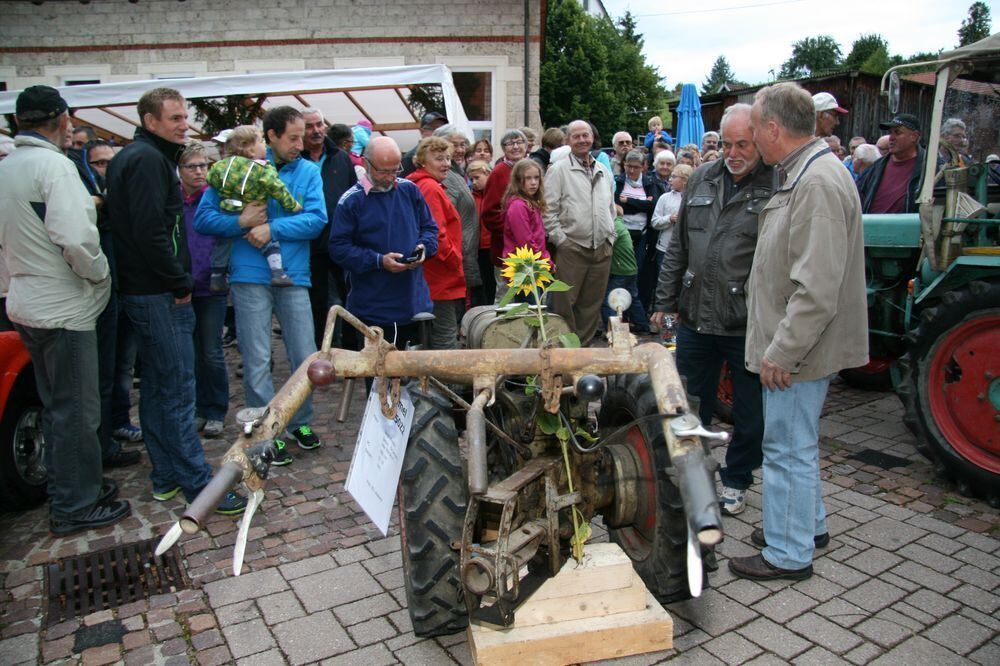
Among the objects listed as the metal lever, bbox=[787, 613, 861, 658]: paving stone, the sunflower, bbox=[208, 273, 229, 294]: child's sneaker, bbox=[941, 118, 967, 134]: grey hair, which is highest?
bbox=[941, 118, 967, 134]: grey hair

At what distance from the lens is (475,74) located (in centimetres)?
1452

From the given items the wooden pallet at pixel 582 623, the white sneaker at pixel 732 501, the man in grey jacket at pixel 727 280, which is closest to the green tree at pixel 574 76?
the man in grey jacket at pixel 727 280

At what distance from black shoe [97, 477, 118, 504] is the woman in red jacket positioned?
92.2 inches

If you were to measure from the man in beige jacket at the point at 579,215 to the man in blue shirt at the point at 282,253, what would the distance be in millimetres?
2359

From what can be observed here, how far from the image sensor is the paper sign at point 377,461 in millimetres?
2088

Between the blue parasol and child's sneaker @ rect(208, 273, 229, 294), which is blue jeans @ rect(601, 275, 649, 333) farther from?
the blue parasol

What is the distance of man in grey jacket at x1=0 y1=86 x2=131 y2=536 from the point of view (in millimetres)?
3691

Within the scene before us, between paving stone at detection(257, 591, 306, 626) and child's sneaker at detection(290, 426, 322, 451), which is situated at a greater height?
child's sneaker at detection(290, 426, 322, 451)

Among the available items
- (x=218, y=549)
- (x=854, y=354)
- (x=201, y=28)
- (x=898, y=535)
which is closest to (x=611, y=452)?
(x=854, y=354)

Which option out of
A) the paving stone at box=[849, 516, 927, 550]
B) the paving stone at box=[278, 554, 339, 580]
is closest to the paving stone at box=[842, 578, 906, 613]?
the paving stone at box=[849, 516, 927, 550]

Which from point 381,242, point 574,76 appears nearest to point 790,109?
point 381,242

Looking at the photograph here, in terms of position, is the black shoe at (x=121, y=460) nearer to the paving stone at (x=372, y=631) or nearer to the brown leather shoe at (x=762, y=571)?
the paving stone at (x=372, y=631)

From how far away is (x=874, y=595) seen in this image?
3230 mm

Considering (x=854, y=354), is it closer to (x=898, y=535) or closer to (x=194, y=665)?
(x=898, y=535)
